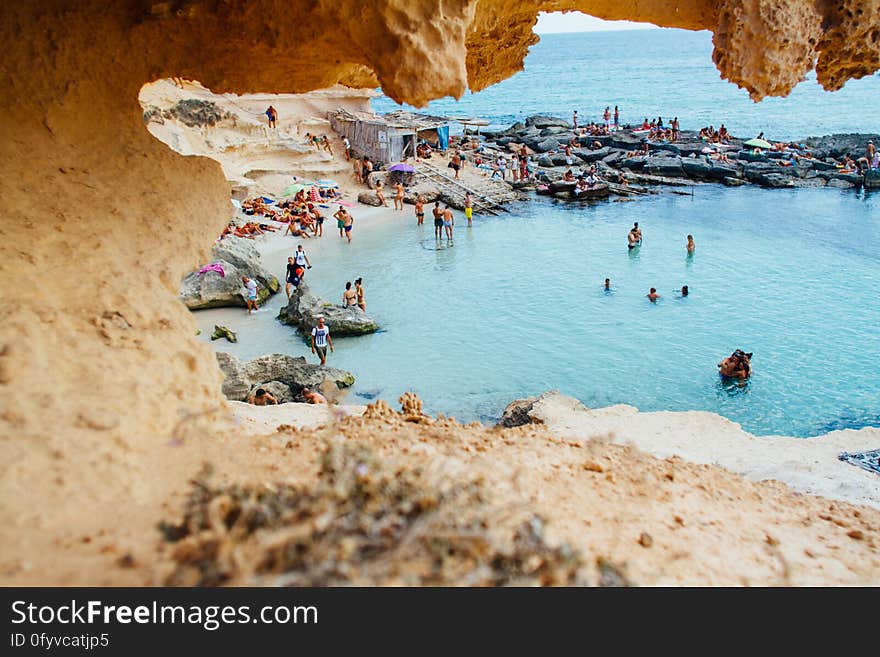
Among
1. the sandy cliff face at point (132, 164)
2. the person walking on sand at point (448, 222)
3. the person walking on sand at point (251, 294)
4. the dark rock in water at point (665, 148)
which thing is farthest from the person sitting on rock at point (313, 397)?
the dark rock in water at point (665, 148)

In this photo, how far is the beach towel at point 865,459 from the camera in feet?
32.7

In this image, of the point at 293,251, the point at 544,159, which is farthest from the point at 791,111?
the point at 293,251

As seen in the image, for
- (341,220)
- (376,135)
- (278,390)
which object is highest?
(376,135)

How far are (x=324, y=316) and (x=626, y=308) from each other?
959 cm

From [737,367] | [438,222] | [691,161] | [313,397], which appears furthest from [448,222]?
[691,161]

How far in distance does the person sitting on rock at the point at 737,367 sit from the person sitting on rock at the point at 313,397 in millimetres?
9915

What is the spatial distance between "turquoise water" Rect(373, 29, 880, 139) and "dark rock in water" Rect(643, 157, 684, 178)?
1254cm

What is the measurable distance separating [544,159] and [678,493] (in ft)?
121

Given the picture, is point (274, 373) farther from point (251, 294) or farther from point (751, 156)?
point (751, 156)

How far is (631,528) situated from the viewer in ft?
14.3

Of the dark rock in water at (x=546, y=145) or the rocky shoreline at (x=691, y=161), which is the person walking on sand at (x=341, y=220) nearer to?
the rocky shoreline at (x=691, y=161)

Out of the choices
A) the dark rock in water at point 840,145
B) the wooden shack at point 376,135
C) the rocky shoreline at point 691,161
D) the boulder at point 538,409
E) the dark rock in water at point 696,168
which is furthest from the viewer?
the dark rock in water at point 840,145

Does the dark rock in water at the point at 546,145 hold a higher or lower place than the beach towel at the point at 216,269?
higher

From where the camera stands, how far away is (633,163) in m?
38.4
